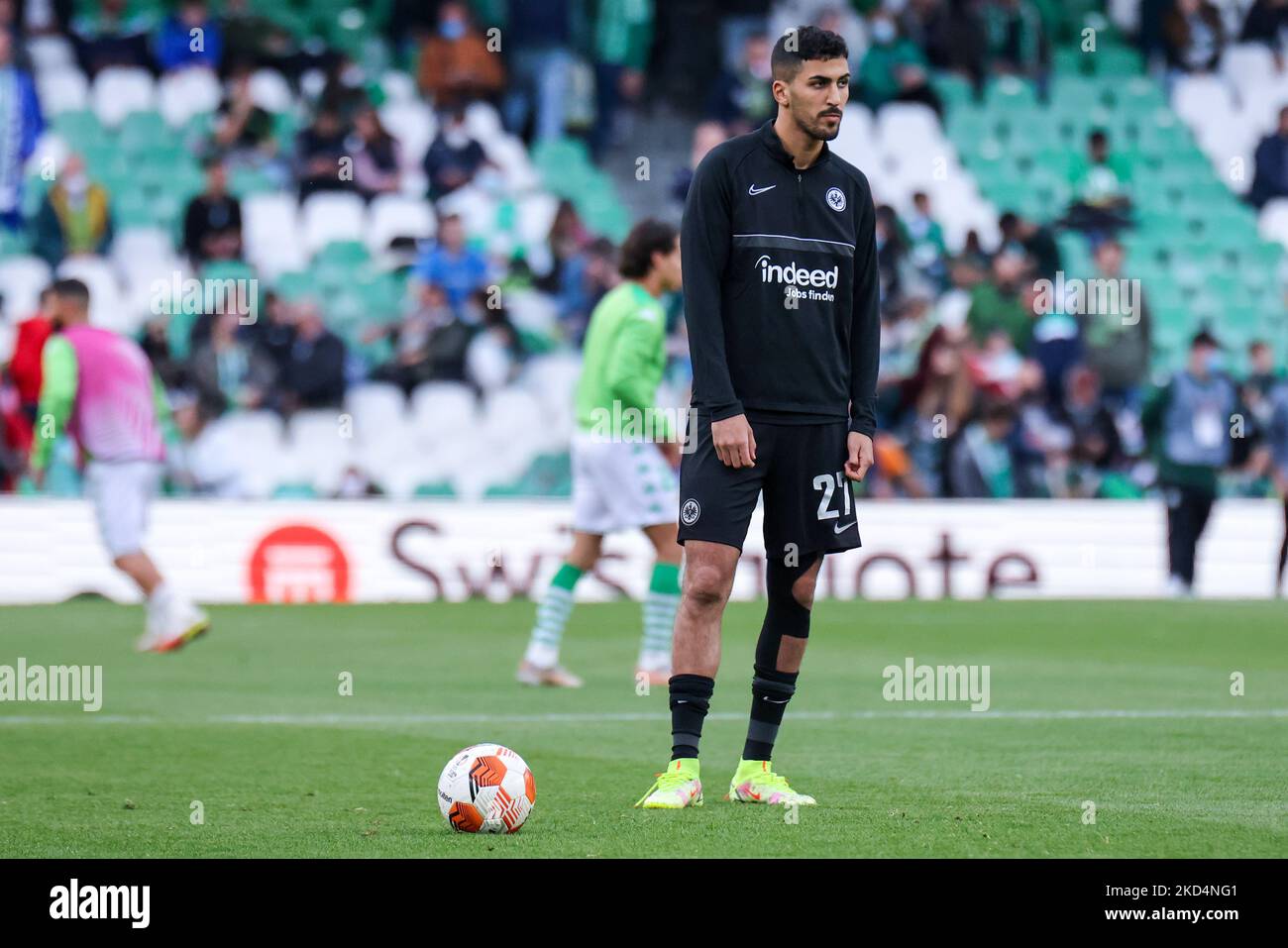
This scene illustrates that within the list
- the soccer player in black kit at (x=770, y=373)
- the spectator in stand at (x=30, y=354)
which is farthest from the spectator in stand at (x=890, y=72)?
the soccer player in black kit at (x=770, y=373)

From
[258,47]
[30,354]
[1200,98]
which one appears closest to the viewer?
[30,354]

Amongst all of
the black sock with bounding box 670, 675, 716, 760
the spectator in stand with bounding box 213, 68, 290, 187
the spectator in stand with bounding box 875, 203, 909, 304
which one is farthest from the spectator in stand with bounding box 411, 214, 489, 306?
the black sock with bounding box 670, 675, 716, 760

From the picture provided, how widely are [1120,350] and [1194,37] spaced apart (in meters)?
6.75

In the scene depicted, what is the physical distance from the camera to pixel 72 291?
14.0 m

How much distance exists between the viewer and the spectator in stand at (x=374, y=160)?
74.5 ft

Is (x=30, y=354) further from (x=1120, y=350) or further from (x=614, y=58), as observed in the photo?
(x=1120, y=350)

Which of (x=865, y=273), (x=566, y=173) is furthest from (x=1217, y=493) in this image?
(x=865, y=273)

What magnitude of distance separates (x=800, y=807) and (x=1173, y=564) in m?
13.4

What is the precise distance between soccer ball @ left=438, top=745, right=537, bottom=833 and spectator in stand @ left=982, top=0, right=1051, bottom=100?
68.4ft

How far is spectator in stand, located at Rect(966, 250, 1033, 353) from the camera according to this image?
2145 centimetres

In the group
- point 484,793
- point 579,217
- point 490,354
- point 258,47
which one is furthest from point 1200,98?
point 484,793

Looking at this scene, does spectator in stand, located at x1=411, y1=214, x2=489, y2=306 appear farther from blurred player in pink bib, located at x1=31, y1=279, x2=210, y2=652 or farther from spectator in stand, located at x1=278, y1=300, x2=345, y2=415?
blurred player in pink bib, located at x1=31, y1=279, x2=210, y2=652

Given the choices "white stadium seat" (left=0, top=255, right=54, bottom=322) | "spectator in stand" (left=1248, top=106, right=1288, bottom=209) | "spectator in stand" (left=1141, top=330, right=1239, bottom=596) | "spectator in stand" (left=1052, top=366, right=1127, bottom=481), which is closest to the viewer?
"spectator in stand" (left=1141, top=330, right=1239, bottom=596)
